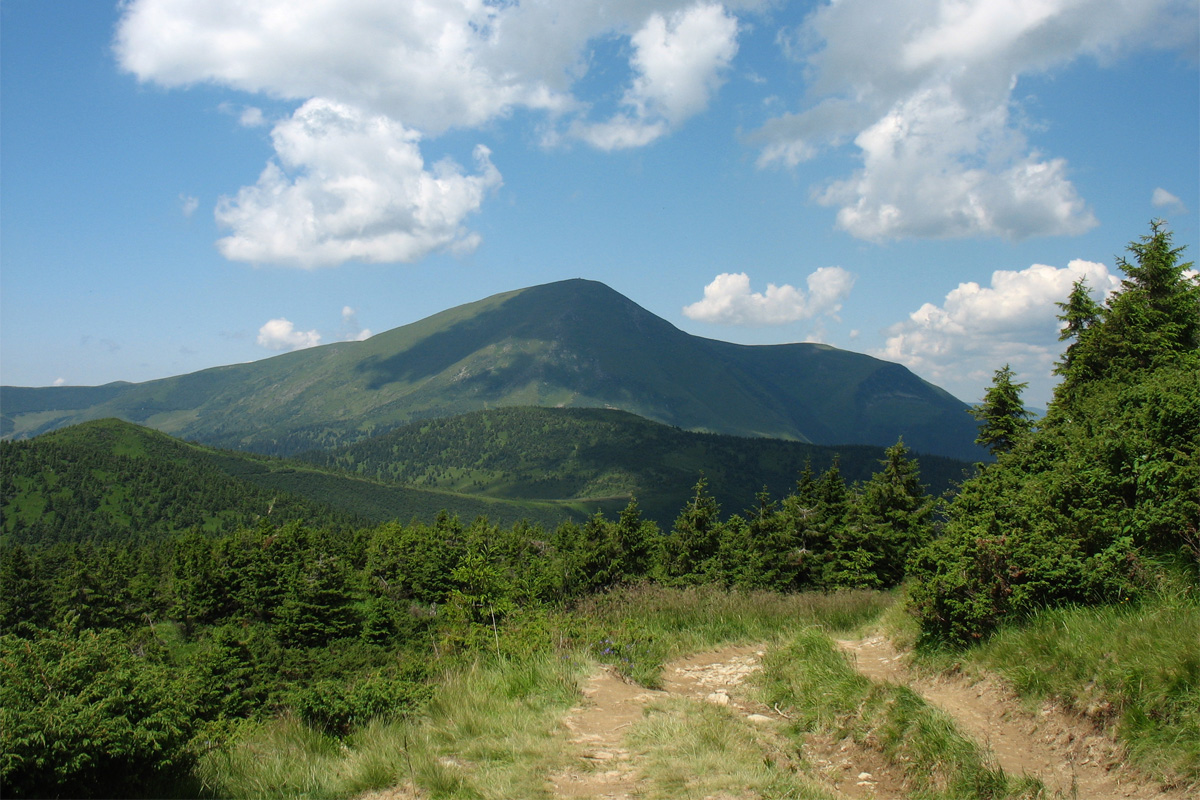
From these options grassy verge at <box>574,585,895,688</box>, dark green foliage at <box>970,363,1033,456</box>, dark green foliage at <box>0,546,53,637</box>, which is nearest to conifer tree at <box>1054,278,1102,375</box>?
dark green foliage at <box>970,363,1033,456</box>

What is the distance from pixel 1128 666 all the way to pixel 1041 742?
3.19 ft

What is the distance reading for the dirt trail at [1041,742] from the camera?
16.2 feet

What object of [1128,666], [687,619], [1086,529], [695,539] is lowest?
[695,539]

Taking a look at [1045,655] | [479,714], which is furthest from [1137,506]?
[479,714]

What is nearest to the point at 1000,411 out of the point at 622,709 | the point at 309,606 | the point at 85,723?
the point at 622,709

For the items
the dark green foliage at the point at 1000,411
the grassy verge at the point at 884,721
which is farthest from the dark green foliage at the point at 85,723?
the dark green foliage at the point at 1000,411

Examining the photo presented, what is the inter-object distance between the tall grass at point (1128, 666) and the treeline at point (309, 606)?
5576mm

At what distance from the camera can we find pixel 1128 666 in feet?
18.1

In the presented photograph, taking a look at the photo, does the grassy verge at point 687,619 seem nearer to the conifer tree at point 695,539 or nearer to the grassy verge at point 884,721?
the grassy verge at point 884,721

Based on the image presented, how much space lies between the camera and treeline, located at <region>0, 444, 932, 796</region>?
16.9ft

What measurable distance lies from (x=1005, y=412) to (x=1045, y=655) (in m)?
22.4

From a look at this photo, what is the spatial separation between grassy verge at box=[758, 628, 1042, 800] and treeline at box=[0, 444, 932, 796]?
10.9 feet

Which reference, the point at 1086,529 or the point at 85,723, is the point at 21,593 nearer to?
the point at 85,723

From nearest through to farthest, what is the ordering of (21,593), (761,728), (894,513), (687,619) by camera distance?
(761,728)
(687,619)
(894,513)
(21,593)
